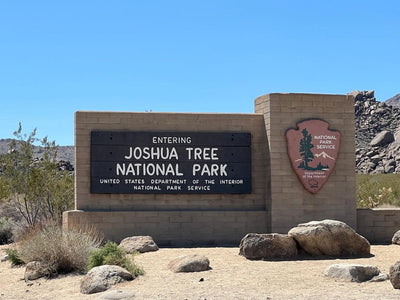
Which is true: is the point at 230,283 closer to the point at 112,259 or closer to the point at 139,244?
the point at 112,259

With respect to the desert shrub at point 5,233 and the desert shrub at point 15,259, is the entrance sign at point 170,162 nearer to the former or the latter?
the desert shrub at point 15,259

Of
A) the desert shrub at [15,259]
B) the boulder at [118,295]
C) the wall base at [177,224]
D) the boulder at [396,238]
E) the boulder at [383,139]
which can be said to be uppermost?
the boulder at [383,139]

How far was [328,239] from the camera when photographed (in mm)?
14766

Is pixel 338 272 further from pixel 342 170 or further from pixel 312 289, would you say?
pixel 342 170

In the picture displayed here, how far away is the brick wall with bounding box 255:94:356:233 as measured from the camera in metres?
18.2

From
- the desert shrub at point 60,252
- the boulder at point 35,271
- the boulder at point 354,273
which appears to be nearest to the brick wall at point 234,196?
the desert shrub at point 60,252

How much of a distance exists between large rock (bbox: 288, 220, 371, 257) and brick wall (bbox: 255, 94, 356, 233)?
304cm

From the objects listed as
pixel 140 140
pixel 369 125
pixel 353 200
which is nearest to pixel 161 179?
pixel 140 140

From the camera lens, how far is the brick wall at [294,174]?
1817 centimetres

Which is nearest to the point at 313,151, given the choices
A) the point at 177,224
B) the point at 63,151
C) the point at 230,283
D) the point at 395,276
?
the point at 177,224

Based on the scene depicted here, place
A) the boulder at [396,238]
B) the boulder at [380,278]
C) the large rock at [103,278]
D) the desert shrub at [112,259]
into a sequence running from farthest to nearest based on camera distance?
the boulder at [396,238]
the desert shrub at [112,259]
the large rock at [103,278]
the boulder at [380,278]

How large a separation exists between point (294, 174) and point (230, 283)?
7.15m

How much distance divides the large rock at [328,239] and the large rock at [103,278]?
460 cm

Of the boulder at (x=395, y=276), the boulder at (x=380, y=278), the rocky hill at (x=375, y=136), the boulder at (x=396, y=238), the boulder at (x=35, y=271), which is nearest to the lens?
the boulder at (x=395, y=276)
